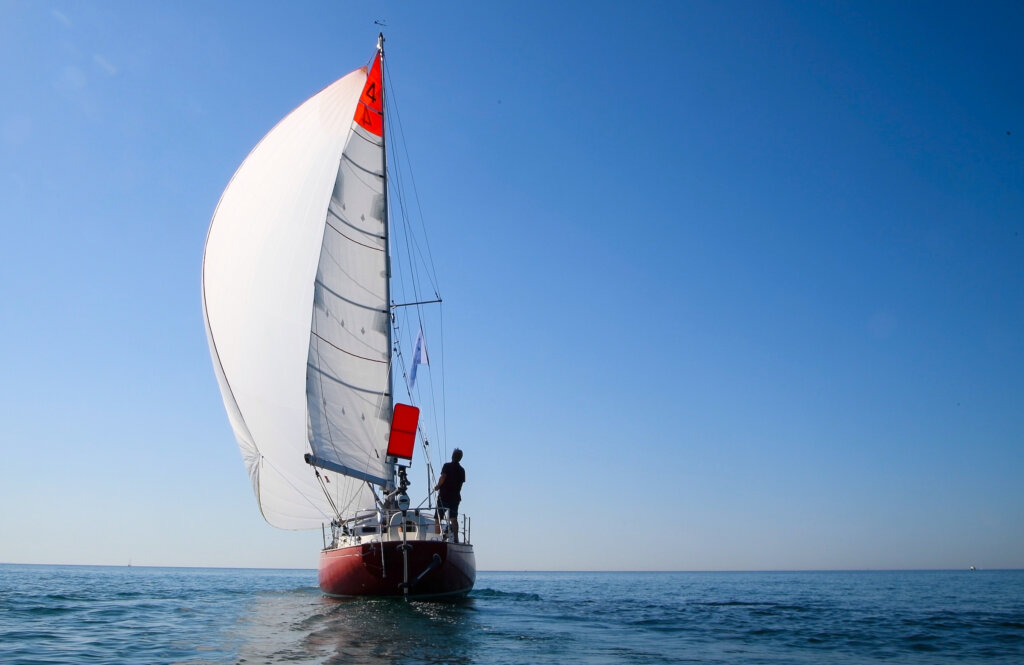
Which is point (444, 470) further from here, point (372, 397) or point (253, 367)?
point (253, 367)

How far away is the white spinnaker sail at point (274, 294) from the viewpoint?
18.7 m

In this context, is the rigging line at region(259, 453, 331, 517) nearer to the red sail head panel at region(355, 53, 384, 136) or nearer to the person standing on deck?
the person standing on deck

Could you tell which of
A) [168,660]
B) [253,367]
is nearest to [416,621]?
[168,660]

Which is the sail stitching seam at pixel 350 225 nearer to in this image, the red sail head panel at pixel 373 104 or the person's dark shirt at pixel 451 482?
the red sail head panel at pixel 373 104

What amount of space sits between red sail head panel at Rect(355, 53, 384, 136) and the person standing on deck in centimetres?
1014

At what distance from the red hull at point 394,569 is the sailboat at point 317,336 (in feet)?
0.33

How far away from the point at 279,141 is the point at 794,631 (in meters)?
17.8

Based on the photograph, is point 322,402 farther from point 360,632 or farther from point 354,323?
point 360,632

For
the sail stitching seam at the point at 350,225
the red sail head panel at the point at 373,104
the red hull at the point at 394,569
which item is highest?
the red sail head panel at the point at 373,104

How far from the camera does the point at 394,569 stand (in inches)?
631

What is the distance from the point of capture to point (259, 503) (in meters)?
20.1

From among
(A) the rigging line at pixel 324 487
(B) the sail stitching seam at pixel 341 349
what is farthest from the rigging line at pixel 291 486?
(B) the sail stitching seam at pixel 341 349

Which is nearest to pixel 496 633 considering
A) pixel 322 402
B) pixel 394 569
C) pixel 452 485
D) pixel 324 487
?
pixel 394 569

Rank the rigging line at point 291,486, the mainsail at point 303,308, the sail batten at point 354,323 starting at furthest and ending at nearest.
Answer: the rigging line at point 291,486, the mainsail at point 303,308, the sail batten at point 354,323
